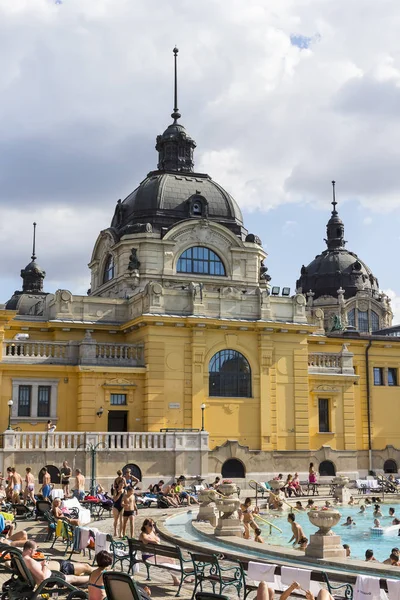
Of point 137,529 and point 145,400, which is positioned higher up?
point 145,400

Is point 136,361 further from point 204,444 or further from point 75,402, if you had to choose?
point 204,444

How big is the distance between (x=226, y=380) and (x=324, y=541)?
2373 cm

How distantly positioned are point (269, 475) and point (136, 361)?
27.7ft

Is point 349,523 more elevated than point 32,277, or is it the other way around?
point 32,277

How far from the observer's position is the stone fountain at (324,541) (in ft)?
52.9

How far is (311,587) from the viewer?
41.1 ft

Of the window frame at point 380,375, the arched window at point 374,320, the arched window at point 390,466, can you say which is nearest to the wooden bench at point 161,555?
the arched window at point 390,466

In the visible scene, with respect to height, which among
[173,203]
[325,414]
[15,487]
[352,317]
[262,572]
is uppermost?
[173,203]

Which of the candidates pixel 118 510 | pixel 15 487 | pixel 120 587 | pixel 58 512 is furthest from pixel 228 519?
pixel 120 587

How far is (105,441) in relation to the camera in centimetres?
3294

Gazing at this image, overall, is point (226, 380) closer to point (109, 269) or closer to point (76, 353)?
point (76, 353)

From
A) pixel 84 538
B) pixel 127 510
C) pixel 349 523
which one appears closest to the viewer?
pixel 84 538

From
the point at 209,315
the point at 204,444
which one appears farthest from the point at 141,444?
the point at 209,315

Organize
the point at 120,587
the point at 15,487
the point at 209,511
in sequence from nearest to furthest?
the point at 120,587, the point at 209,511, the point at 15,487
